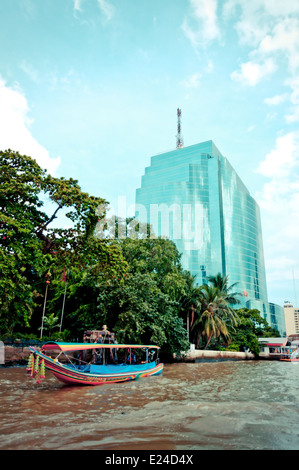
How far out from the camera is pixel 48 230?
14.6 m

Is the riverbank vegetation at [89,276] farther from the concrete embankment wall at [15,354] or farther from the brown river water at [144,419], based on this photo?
the brown river water at [144,419]

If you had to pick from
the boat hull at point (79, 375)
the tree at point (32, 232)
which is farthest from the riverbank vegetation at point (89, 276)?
the boat hull at point (79, 375)

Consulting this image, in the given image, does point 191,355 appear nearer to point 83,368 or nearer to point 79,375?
point 83,368

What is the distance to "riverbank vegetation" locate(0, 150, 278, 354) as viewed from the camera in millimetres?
13070

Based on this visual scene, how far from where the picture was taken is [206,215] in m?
78.7

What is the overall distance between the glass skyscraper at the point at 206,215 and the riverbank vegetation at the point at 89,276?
117 ft

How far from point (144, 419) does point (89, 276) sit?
49.6 feet

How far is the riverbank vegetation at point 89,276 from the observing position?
13.1m

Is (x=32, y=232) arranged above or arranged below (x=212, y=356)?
above

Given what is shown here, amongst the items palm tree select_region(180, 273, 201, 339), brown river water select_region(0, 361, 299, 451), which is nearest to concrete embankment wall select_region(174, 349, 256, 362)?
palm tree select_region(180, 273, 201, 339)

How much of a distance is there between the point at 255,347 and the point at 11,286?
36.3 m

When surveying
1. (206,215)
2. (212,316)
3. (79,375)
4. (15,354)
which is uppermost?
(206,215)

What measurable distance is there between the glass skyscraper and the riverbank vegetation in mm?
35532

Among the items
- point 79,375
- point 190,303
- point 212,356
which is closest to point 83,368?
point 79,375
